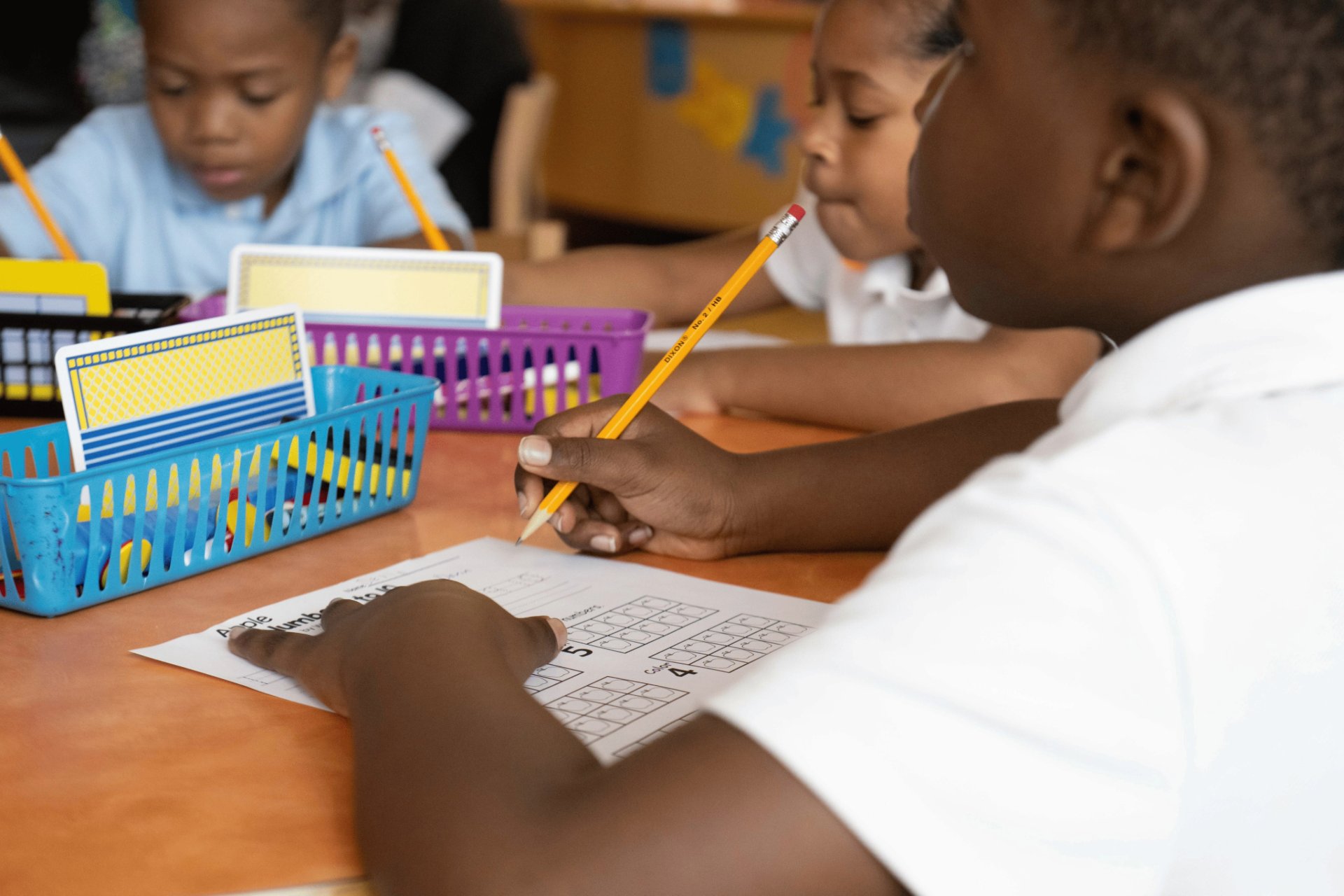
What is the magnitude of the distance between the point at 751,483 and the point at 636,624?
6.7 inches

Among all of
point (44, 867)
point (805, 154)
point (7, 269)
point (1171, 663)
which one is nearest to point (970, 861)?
point (1171, 663)

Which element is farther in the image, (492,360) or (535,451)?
(492,360)

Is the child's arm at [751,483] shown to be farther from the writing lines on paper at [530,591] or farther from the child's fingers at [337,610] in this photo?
the child's fingers at [337,610]

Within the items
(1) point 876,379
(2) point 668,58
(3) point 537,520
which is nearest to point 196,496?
(3) point 537,520

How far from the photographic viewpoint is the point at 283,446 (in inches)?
31.8

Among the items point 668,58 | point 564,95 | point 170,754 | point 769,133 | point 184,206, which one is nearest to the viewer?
point 170,754

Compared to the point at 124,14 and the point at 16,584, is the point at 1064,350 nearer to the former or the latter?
the point at 16,584

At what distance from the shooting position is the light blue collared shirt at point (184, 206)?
5.45 feet

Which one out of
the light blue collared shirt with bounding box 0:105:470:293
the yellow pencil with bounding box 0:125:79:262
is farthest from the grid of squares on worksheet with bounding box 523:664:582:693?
the light blue collared shirt with bounding box 0:105:470:293

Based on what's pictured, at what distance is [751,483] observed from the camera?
86 cm

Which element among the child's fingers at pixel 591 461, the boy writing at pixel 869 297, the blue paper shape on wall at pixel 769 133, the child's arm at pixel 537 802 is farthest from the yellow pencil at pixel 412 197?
the blue paper shape on wall at pixel 769 133

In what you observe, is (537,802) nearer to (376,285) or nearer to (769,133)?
(376,285)

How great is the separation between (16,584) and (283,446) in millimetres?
166

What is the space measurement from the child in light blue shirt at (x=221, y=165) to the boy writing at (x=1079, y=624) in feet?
3.69
